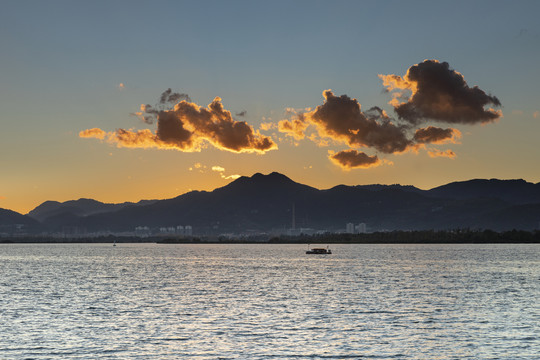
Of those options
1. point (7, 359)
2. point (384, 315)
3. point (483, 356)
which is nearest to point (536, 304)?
point (384, 315)

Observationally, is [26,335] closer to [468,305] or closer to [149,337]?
[149,337]

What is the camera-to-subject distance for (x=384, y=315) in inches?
2908

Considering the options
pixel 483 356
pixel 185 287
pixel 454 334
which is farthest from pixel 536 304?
pixel 185 287

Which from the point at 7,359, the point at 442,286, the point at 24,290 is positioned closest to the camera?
the point at 7,359

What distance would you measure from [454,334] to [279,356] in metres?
21.1

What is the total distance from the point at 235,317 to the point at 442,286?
194 feet

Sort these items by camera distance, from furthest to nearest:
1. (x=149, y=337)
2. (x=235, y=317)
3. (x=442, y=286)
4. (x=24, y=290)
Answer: (x=442, y=286), (x=24, y=290), (x=235, y=317), (x=149, y=337)

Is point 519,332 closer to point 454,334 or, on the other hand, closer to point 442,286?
point 454,334

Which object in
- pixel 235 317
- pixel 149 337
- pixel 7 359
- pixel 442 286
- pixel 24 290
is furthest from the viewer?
pixel 442 286

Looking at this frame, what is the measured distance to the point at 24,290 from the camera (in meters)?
110

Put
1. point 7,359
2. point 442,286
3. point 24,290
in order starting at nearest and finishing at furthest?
point 7,359 < point 24,290 < point 442,286

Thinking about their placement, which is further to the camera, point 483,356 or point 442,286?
point 442,286

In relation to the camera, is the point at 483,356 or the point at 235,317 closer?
the point at 483,356

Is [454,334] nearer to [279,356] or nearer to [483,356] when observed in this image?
[483,356]
